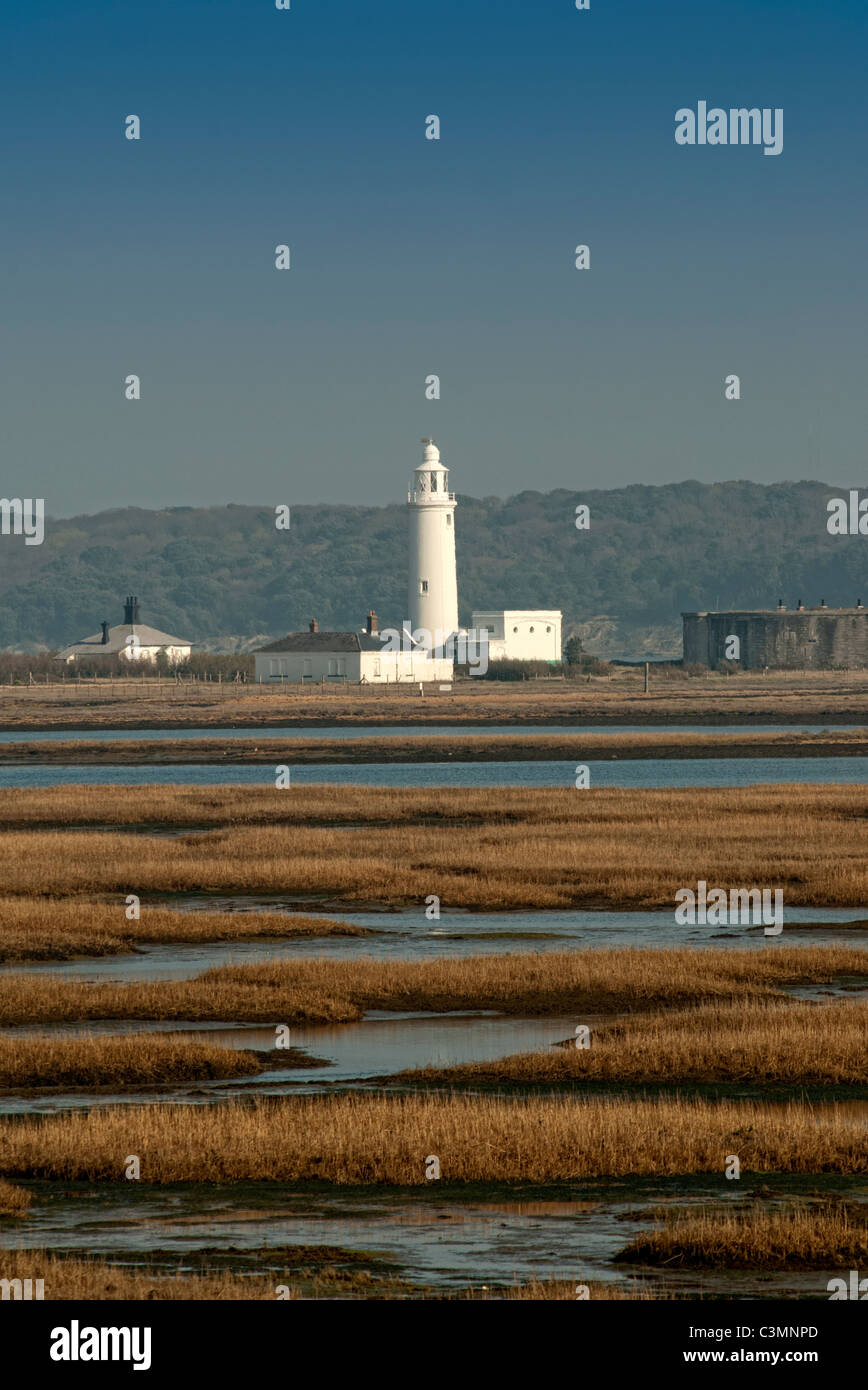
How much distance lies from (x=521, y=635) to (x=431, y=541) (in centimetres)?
2813

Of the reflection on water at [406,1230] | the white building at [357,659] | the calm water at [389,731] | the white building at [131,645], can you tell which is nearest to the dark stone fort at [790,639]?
the white building at [357,659]

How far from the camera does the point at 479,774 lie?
230 ft

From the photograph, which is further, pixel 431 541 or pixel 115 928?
pixel 431 541

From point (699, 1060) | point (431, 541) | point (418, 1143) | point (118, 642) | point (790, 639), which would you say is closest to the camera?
point (418, 1143)

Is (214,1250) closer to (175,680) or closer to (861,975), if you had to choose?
(861,975)

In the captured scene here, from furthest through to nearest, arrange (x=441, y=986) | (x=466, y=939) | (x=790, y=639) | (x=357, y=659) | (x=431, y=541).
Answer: (x=790, y=639) → (x=357, y=659) → (x=431, y=541) → (x=466, y=939) → (x=441, y=986)

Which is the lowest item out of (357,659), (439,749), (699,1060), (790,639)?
(699,1060)

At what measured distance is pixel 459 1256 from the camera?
14.5 m

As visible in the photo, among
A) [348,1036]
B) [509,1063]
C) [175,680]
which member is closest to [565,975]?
[348,1036]

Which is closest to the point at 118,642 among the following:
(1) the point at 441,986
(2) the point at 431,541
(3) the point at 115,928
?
(2) the point at 431,541

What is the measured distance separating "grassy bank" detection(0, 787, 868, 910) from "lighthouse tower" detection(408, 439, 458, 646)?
7592cm

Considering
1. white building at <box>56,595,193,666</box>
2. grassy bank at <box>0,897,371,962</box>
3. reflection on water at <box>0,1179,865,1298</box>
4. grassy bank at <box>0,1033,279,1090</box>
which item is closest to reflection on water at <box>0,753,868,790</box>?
Answer: grassy bank at <box>0,897,371,962</box>

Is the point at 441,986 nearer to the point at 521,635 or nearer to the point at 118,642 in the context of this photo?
the point at 521,635

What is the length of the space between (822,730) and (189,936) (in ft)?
219
